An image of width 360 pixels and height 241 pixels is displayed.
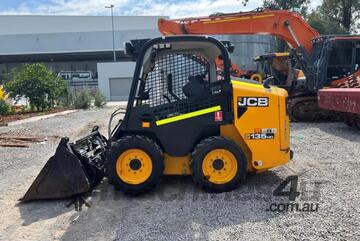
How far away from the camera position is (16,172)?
7.41m

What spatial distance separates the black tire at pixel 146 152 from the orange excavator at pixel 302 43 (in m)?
8.16

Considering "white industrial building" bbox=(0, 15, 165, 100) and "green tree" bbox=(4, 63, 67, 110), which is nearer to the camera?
"green tree" bbox=(4, 63, 67, 110)

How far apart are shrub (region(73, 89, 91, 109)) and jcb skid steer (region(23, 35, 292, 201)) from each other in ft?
65.2

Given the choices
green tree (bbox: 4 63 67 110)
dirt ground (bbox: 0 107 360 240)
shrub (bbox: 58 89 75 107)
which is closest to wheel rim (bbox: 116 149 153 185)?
dirt ground (bbox: 0 107 360 240)

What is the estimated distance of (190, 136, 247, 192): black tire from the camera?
5.49 m

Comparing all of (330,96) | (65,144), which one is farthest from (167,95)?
(330,96)

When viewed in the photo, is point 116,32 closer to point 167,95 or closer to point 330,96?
point 330,96

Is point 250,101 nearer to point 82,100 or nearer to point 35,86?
point 35,86

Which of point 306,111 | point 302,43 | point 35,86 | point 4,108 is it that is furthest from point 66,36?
point 306,111

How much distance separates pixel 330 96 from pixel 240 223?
7.37 metres

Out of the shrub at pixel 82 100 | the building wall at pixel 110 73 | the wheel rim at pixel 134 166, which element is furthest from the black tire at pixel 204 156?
the building wall at pixel 110 73

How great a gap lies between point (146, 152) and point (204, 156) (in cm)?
76

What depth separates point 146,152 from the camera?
18.1ft

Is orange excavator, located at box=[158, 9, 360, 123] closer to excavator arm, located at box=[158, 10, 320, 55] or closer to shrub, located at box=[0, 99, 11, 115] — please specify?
excavator arm, located at box=[158, 10, 320, 55]
